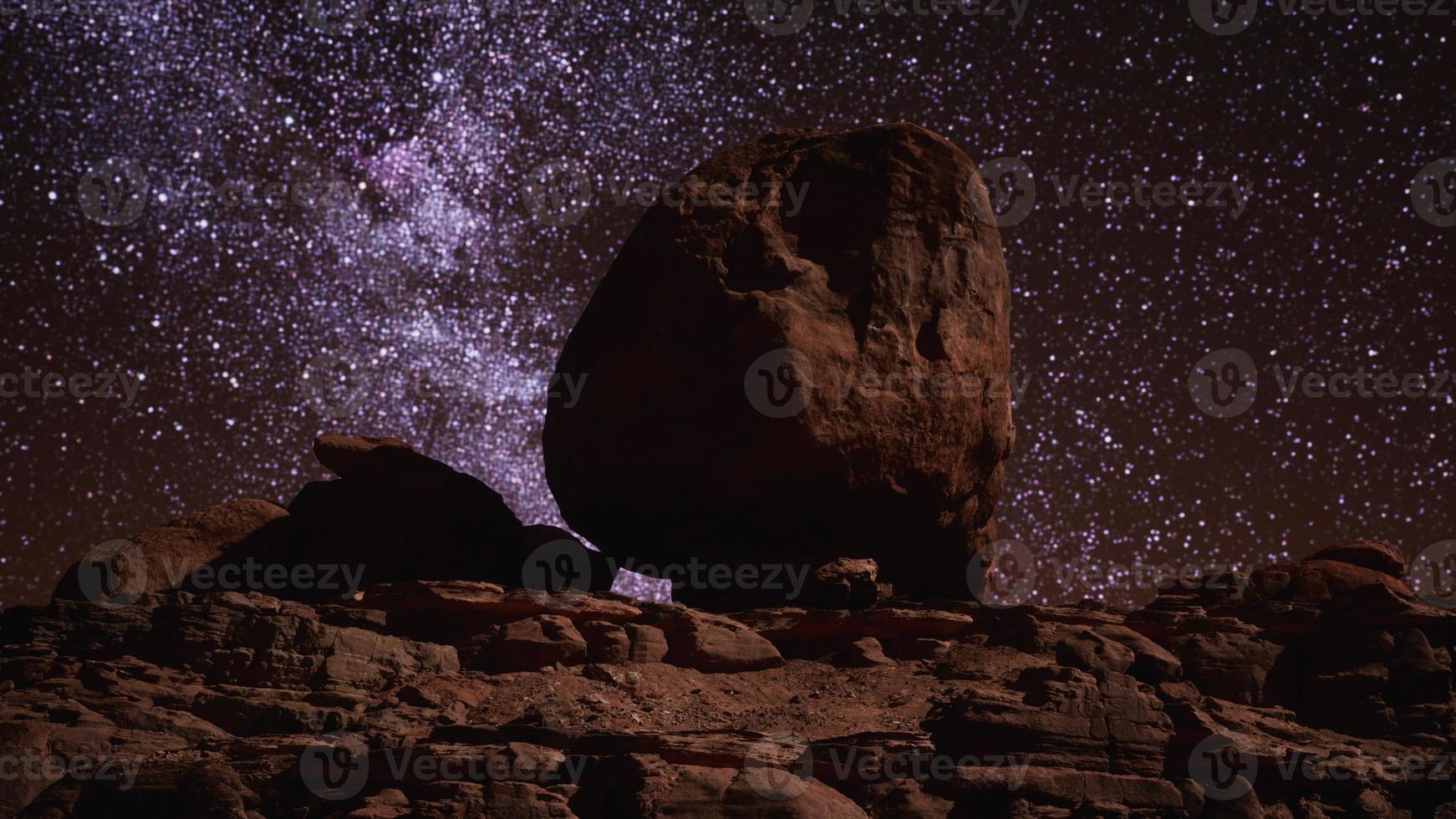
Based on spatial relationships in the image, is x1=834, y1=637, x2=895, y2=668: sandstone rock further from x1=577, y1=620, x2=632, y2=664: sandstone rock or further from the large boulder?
x1=577, y1=620, x2=632, y2=664: sandstone rock

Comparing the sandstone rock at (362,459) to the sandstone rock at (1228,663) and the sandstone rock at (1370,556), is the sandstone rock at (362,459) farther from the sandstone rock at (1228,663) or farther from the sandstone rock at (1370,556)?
the sandstone rock at (1370,556)

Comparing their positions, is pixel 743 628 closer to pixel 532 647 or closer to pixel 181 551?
pixel 532 647

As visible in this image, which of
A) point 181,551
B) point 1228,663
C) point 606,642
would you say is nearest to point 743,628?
point 606,642

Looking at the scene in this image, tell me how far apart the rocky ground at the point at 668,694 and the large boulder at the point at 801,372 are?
3.68ft

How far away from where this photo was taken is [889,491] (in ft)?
43.9

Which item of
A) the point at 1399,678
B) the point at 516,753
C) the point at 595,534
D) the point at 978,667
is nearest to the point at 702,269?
the point at 595,534

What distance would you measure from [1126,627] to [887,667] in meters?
2.93

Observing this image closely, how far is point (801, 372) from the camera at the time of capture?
12602 millimetres

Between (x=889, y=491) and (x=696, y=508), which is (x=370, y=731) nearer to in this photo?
(x=696, y=508)

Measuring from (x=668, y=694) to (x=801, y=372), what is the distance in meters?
4.18

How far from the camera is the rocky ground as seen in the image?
8727 mm

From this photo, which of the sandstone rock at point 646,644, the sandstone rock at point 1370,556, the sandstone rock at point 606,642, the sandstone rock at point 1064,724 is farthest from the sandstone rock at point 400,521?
the sandstone rock at point 1370,556

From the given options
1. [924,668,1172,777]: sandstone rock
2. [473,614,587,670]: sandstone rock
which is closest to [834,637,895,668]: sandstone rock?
[924,668,1172,777]: sandstone rock

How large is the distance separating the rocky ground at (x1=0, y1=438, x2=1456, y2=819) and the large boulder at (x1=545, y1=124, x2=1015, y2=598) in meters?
1.12
